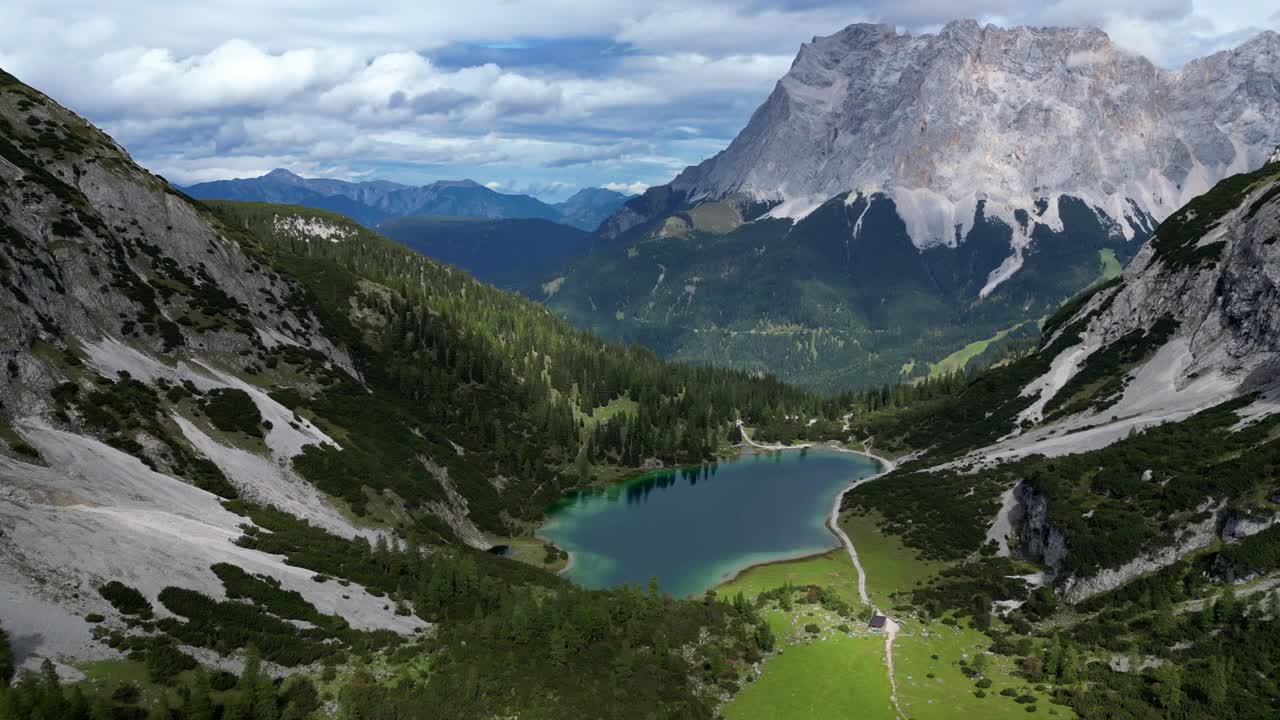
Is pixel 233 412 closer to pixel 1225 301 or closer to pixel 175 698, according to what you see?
pixel 175 698

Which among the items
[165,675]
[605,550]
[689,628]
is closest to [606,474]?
[605,550]

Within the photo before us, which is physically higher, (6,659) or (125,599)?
(6,659)

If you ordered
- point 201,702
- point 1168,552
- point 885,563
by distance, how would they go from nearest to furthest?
1. point 201,702
2. point 1168,552
3. point 885,563

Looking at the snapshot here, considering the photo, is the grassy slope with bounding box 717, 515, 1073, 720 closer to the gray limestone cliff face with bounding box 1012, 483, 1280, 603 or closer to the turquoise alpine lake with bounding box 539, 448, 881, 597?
the gray limestone cliff face with bounding box 1012, 483, 1280, 603

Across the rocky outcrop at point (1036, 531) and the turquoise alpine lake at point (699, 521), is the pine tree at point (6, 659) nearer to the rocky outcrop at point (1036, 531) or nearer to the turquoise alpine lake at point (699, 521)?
the turquoise alpine lake at point (699, 521)

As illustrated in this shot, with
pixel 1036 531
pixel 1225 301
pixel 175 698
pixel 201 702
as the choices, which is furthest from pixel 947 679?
pixel 1225 301

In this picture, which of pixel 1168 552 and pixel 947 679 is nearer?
pixel 947 679

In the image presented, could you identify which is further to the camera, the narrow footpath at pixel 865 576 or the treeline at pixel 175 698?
the narrow footpath at pixel 865 576

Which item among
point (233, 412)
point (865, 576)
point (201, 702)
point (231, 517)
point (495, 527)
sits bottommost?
point (495, 527)

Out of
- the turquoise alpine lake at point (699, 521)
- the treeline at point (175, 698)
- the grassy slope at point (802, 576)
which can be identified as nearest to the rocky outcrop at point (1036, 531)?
the grassy slope at point (802, 576)
